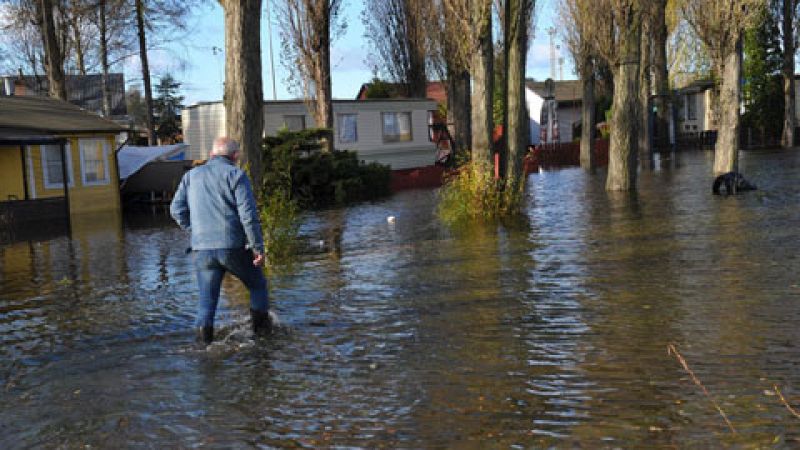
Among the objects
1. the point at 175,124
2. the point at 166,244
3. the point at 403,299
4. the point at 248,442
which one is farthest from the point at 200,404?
the point at 175,124

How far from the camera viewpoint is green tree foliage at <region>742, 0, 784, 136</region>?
49.3 meters

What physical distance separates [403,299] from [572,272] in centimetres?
230

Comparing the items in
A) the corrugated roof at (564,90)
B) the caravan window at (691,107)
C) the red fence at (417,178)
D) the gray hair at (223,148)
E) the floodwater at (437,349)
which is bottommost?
the floodwater at (437,349)

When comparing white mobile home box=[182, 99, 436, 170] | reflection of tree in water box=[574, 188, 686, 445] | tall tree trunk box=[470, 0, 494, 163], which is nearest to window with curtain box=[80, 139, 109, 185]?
white mobile home box=[182, 99, 436, 170]

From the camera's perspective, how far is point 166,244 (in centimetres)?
1616

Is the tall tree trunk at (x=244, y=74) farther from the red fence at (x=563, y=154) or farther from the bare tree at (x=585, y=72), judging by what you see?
the red fence at (x=563, y=154)

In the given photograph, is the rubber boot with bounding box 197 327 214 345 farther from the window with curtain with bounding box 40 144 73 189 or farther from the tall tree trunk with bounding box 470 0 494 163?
the window with curtain with bounding box 40 144 73 189

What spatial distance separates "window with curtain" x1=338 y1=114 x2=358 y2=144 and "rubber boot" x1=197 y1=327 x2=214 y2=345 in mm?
26393

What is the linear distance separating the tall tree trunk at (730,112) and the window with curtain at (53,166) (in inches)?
740

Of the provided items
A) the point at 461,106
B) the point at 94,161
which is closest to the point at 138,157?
the point at 94,161

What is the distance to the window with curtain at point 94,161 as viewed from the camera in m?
26.0

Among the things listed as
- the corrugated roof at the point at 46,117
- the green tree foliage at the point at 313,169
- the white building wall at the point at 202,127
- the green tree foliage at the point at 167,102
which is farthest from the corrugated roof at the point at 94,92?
the green tree foliage at the point at 313,169

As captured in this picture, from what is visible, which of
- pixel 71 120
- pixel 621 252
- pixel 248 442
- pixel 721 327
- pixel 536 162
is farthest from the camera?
pixel 536 162

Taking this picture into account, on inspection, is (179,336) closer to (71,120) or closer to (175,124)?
(71,120)
